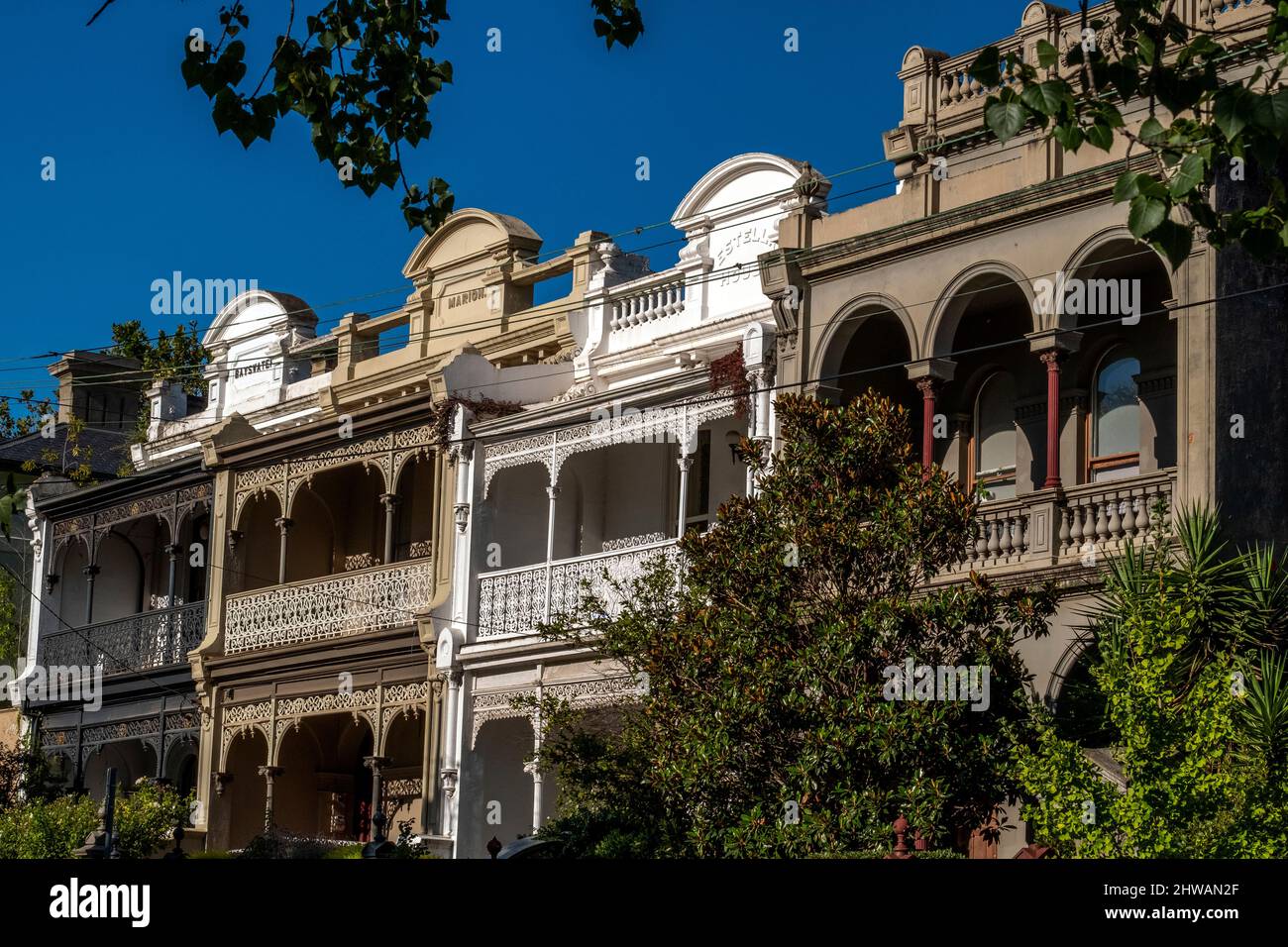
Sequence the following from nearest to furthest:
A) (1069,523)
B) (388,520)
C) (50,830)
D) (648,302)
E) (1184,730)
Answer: (1184,730) → (1069,523) → (648,302) → (388,520) → (50,830)

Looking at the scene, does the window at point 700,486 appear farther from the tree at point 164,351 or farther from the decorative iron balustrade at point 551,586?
the tree at point 164,351

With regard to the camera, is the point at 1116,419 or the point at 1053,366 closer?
the point at 1053,366

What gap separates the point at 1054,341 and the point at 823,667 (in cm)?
494

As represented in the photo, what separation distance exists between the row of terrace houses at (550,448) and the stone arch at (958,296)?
0.04 m

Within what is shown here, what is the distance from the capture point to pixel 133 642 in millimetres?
31938

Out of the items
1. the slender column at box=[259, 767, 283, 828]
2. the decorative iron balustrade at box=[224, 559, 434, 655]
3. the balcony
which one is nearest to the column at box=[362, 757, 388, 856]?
the decorative iron balustrade at box=[224, 559, 434, 655]

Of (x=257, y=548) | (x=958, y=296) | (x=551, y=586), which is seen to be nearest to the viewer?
(x=958, y=296)

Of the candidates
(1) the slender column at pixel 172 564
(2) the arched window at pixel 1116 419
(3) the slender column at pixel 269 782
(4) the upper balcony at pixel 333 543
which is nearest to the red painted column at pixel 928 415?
(2) the arched window at pixel 1116 419

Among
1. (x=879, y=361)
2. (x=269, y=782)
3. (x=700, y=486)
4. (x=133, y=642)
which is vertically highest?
(x=879, y=361)

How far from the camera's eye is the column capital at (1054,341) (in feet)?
62.2

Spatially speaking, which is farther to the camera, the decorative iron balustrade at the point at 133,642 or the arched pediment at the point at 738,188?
the decorative iron balustrade at the point at 133,642

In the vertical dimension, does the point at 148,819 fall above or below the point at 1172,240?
below

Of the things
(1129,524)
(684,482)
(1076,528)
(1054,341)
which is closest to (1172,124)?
(1129,524)

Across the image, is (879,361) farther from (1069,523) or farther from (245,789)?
(245,789)
